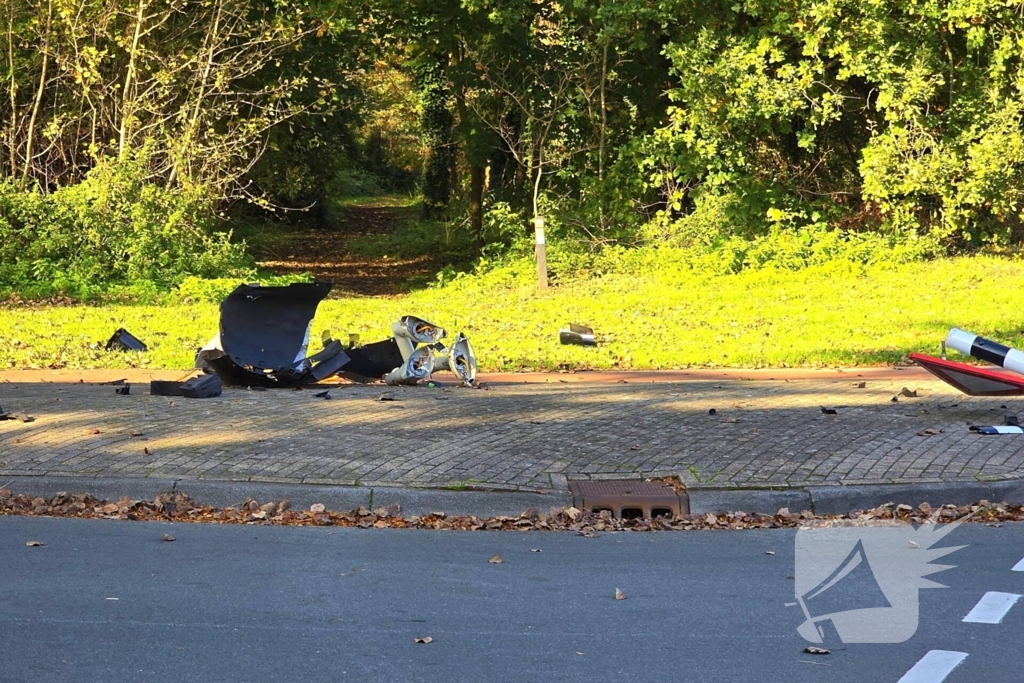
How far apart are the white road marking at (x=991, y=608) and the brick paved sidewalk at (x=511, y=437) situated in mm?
1810

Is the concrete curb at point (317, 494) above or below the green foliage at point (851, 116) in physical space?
below

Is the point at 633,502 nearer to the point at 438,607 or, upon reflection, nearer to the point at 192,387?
the point at 438,607

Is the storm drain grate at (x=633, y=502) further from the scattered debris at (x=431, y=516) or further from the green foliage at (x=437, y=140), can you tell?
the green foliage at (x=437, y=140)

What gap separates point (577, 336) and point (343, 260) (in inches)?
683

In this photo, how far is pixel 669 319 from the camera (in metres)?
16.5

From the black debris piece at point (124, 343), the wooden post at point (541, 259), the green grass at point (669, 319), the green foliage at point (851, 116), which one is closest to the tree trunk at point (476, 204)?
the green foliage at point (851, 116)

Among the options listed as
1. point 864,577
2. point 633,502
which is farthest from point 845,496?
point 864,577

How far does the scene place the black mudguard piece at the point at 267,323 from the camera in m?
10.6

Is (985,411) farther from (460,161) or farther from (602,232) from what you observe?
(460,161)

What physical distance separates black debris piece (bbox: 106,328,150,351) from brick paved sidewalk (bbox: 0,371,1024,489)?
2552 mm

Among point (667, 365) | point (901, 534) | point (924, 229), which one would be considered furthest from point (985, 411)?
point (924, 229)

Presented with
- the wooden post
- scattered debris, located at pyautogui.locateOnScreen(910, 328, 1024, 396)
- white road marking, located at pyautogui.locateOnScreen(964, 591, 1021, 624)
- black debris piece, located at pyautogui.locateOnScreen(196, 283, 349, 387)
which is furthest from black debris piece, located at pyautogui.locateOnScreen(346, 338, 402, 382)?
the wooden post

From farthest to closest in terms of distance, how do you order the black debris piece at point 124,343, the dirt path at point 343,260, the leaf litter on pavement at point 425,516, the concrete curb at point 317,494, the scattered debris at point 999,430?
the dirt path at point 343,260 → the black debris piece at point 124,343 → the scattered debris at point 999,430 → the concrete curb at point 317,494 → the leaf litter on pavement at point 425,516

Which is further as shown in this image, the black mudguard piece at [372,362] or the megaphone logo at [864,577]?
the black mudguard piece at [372,362]
